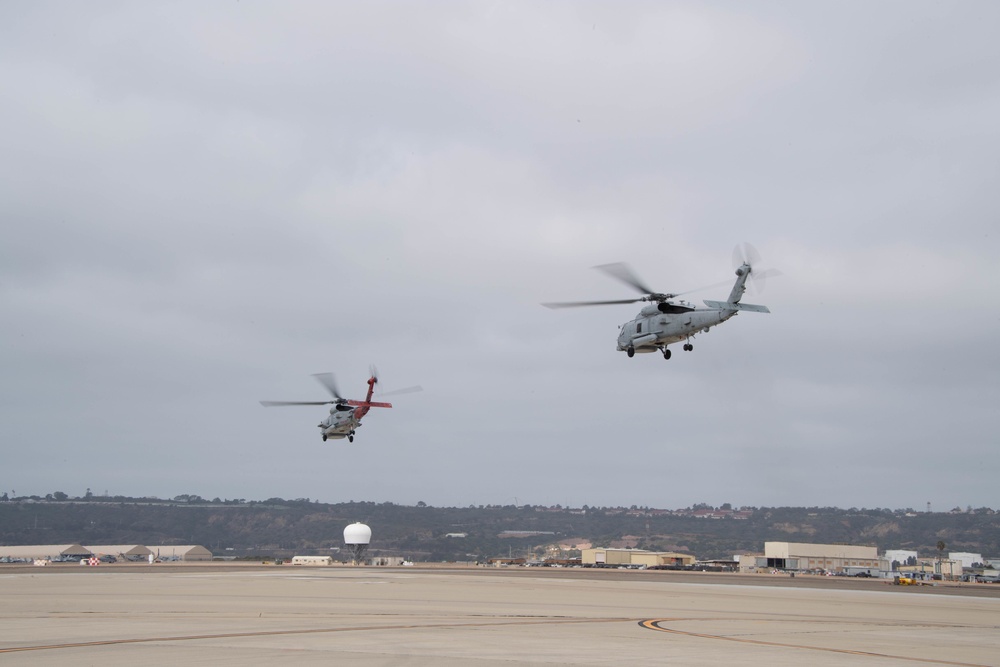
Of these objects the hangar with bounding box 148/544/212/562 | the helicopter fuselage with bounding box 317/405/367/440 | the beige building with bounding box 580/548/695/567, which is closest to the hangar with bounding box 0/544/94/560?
the hangar with bounding box 148/544/212/562

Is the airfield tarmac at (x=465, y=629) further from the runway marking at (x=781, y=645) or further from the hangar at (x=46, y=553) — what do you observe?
the hangar at (x=46, y=553)

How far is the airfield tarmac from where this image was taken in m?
25.7

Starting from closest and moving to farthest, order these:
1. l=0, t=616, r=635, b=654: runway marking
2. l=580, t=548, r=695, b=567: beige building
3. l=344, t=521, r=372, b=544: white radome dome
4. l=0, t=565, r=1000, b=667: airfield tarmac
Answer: l=0, t=565, r=1000, b=667: airfield tarmac < l=0, t=616, r=635, b=654: runway marking < l=344, t=521, r=372, b=544: white radome dome < l=580, t=548, r=695, b=567: beige building

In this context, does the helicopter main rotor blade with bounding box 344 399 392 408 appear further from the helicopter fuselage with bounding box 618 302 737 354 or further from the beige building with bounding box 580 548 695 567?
the beige building with bounding box 580 548 695 567

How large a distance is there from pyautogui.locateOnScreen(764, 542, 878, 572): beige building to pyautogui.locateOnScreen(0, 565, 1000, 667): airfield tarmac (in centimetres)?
10216

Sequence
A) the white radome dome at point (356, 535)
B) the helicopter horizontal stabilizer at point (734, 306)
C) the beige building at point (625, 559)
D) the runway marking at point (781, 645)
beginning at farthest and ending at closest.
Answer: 1. the beige building at point (625, 559)
2. the white radome dome at point (356, 535)
3. the helicopter horizontal stabilizer at point (734, 306)
4. the runway marking at point (781, 645)

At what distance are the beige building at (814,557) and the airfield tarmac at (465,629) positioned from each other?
102162 millimetres

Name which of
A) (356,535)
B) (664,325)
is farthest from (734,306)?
(356,535)

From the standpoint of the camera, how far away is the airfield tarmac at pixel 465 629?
25.7 meters

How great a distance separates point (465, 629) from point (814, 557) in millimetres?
143709

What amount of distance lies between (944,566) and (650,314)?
455 feet

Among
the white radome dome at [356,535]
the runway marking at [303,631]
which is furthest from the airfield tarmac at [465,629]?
the white radome dome at [356,535]

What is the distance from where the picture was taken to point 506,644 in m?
28.8

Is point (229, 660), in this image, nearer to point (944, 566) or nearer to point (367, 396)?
point (367, 396)
